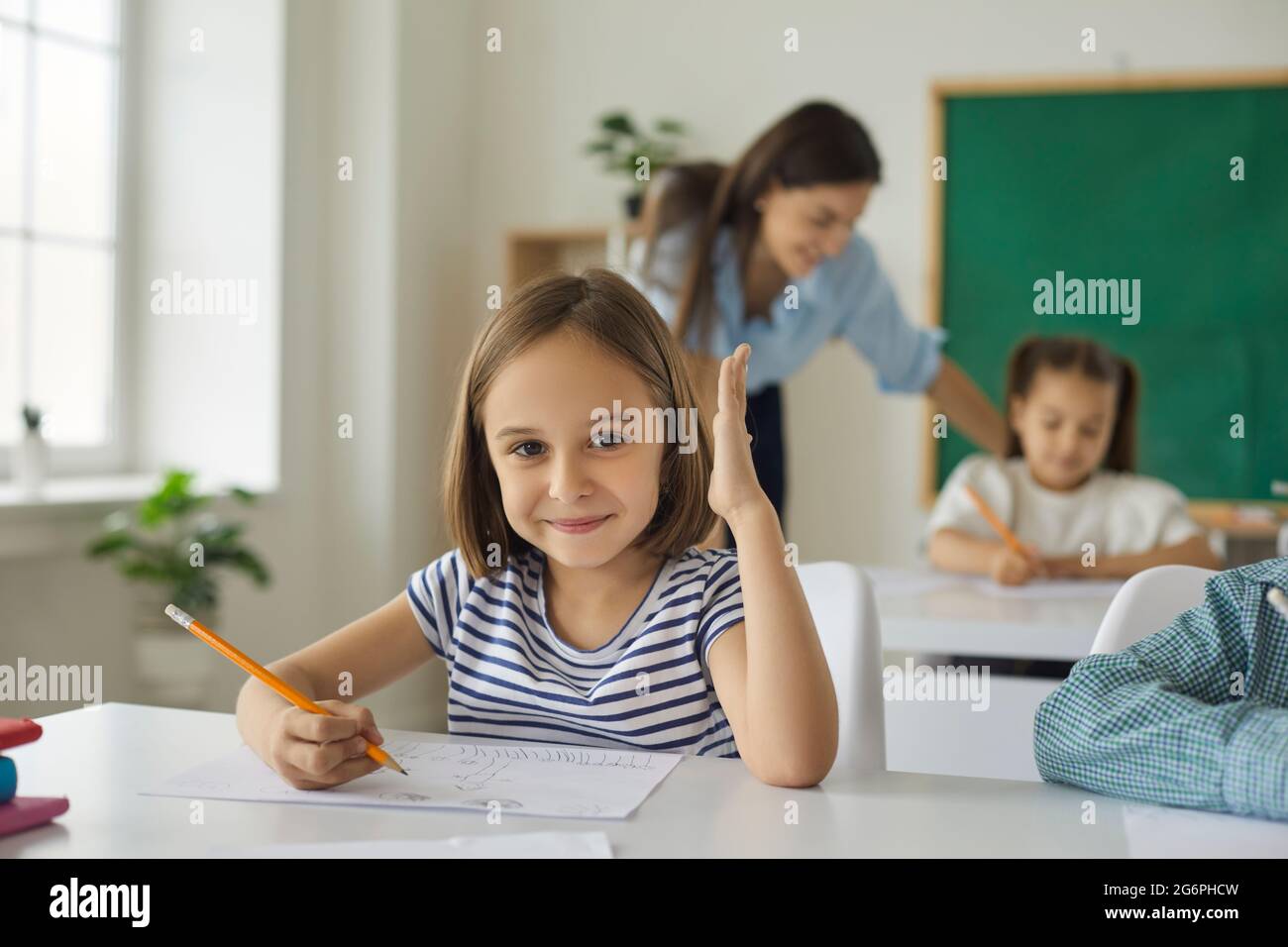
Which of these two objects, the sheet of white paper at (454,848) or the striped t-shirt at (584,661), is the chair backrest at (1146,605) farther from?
the sheet of white paper at (454,848)

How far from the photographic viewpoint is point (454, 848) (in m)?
0.74

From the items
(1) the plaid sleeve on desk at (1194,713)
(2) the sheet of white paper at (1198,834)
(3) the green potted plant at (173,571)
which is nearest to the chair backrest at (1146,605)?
(1) the plaid sleeve on desk at (1194,713)

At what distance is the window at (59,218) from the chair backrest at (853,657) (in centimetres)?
212

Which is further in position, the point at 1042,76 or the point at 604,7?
the point at 604,7

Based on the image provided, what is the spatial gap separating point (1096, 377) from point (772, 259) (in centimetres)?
73

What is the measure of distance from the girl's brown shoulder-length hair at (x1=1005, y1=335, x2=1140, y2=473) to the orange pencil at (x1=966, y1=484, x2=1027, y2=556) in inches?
11.8

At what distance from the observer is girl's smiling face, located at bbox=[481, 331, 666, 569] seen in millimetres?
1083

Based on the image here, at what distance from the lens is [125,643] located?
113 inches

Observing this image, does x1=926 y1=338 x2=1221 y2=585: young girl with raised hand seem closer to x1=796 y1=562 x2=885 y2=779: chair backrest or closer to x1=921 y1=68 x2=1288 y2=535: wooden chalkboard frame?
x1=921 y1=68 x2=1288 y2=535: wooden chalkboard frame

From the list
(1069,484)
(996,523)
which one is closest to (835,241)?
(996,523)

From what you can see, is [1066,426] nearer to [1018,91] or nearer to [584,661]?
[1018,91]
